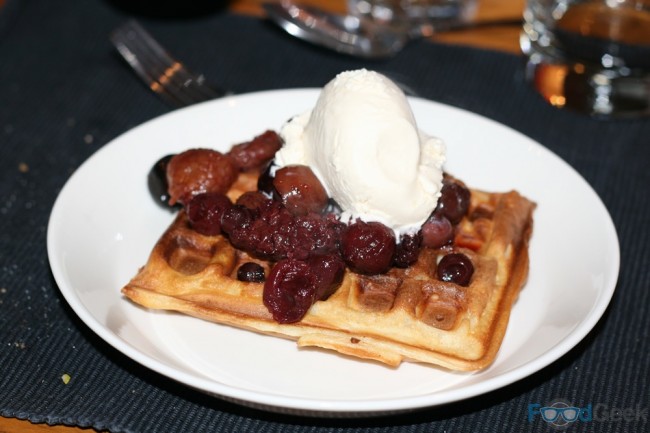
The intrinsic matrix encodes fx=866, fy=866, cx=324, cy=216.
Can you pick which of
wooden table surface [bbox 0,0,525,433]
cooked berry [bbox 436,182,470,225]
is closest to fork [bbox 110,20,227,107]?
wooden table surface [bbox 0,0,525,433]

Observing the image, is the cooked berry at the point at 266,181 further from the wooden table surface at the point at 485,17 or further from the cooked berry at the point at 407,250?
the wooden table surface at the point at 485,17

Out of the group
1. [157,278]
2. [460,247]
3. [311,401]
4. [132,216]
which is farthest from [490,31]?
[311,401]

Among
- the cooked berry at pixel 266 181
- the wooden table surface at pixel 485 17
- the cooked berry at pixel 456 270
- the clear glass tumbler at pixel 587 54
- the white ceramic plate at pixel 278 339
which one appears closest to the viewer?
the white ceramic plate at pixel 278 339

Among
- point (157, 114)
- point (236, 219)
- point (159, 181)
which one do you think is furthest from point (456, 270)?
point (157, 114)

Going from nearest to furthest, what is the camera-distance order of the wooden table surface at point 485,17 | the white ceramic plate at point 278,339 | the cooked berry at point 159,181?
the white ceramic plate at point 278,339 → the cooked berry at point 159,181 → the wooden table surface at point 485,17

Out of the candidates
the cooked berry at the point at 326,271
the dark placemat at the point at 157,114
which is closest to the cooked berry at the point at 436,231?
the cooked berry at the point at 326,271

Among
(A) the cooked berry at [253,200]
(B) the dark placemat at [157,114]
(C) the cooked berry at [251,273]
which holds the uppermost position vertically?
(A) the cooked berry at [253,200]
